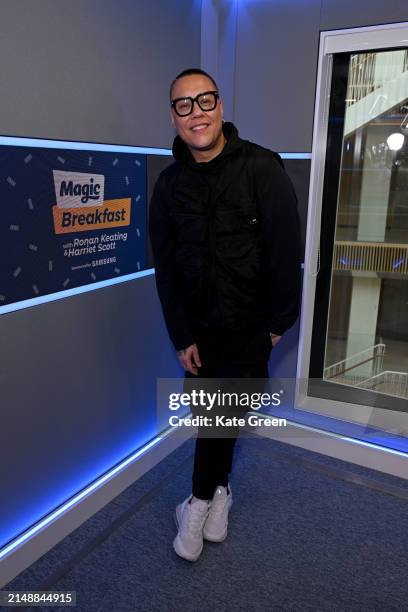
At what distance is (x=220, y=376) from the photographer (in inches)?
78.9

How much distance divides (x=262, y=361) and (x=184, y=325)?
0.35 m

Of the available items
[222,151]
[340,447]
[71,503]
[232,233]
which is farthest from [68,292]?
[340,447]

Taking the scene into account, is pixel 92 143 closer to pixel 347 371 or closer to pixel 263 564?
pixel 263 564

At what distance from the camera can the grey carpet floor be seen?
1799 mm

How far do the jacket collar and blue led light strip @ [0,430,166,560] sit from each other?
4.79ft

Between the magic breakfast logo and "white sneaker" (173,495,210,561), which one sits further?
"white sneaker" (173,495,210,561)

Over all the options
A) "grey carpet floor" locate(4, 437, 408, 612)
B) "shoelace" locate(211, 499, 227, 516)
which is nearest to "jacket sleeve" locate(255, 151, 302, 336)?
"shoelace" locate(211, 499, 227, 516)

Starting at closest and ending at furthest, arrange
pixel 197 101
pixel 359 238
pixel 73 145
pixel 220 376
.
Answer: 1. pixel 197 101
2. pixel 73 145
3. pixel 220 376
4. pixel 359 238

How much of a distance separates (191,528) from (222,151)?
4.88ft

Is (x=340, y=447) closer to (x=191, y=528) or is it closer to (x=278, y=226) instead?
(x=191, y=528)

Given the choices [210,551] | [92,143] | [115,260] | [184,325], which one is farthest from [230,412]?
[92,143]

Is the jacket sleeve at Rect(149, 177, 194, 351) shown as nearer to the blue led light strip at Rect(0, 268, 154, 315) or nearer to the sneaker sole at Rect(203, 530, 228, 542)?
the blue led light strip at Rect(0, 268, 154, 315)

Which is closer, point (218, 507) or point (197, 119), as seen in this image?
point (197, 119)

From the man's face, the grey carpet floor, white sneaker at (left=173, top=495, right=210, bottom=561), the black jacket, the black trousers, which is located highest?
the man's face
